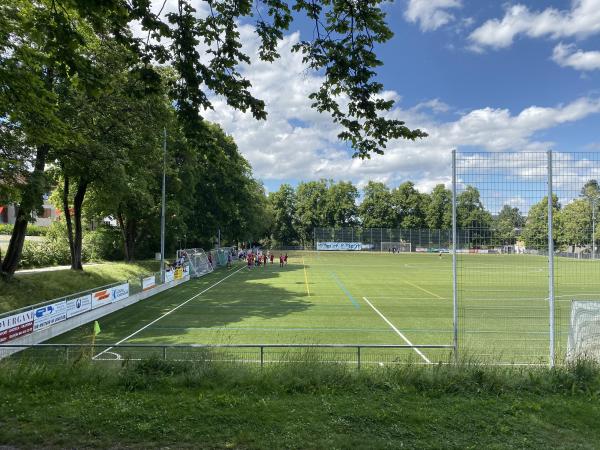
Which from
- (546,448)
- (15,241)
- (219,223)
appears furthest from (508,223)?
(219,223)

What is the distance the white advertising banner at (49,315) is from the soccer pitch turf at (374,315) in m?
0.77

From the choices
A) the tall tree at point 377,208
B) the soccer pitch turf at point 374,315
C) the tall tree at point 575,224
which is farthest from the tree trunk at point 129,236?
the tall tree at point 377,208

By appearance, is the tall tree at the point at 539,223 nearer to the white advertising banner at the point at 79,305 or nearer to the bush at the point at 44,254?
the white advertising banner at the point at 79,305

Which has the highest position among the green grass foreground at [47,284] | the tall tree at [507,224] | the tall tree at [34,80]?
the tall tree at [34,80]

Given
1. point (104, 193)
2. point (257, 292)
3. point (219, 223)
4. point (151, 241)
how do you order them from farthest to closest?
point (219, 223) < point (151, 241) < point (257, 292) < point (104, 193)

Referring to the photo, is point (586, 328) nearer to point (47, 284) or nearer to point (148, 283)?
point (47, 284)

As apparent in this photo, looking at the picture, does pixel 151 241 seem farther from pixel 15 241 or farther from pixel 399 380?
pixel 399 380

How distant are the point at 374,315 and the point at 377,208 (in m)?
101

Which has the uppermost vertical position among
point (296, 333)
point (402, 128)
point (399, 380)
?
point (402, 128)

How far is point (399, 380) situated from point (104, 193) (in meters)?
23.1

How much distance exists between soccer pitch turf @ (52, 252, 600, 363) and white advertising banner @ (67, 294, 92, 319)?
0.88 meters

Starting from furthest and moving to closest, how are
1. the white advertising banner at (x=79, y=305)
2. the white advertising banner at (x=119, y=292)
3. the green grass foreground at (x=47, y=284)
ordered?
1. the white advertising banner at (x=119, y=292)
2. the green grass foreground at (x=47, y=284)
3. the white advertising banner at (x=79, y=305)

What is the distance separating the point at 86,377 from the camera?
7.27 meters

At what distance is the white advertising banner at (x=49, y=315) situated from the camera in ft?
53.2
